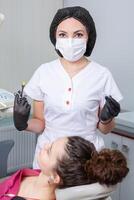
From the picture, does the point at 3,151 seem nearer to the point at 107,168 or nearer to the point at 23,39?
the point at 107,168

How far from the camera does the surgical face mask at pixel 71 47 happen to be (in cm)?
147

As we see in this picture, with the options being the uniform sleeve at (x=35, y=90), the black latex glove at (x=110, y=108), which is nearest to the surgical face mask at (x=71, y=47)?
the uniform sleeve at (x=35, y=90)

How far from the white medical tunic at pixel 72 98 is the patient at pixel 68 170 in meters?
0.20

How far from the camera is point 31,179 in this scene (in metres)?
1.36

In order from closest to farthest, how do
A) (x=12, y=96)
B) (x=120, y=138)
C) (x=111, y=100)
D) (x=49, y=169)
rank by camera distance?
(x=49, y=169)
(x=111, y=100)
(x=12, y=96)
(x=120, y=138)

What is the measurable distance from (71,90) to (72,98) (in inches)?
1.6

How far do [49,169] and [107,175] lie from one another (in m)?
0.23

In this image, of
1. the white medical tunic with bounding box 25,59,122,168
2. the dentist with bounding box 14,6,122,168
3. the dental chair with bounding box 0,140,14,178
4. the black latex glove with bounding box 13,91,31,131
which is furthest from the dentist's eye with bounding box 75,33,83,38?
the dental chair with bounding box 0,140,14,178

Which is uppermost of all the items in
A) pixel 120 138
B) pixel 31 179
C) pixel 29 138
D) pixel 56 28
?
pixel 56 28

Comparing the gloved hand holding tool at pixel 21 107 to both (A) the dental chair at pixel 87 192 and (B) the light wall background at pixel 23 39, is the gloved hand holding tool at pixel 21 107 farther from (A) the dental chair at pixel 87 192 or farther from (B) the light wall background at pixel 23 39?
(B) the light wall background at pixel 23 39

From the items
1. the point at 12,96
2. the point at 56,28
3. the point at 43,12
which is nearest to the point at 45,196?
the point at 12,96

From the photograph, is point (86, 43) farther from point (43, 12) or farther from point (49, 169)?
point (43, 12)

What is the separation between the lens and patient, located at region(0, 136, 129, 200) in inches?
43.6

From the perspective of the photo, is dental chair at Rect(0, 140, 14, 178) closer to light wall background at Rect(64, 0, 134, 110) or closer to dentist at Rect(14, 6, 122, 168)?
dentist at Rect(14, 6, 122, 168)
